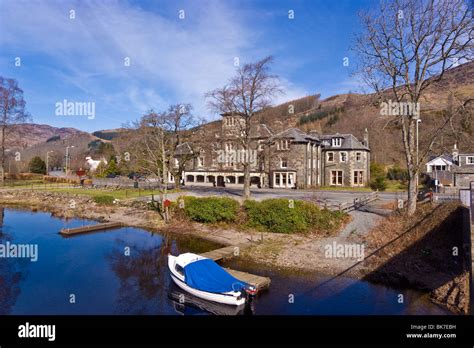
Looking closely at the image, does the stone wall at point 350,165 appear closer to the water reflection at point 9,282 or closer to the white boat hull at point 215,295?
the white boat hull at point 215,295

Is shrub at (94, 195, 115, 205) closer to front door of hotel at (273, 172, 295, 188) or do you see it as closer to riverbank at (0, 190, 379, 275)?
riverbank at (0, 190, 379, 275)

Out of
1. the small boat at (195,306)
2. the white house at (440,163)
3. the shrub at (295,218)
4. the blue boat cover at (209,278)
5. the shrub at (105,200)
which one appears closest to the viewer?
the small boat at (195,306)

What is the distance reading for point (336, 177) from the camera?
53.9 metres

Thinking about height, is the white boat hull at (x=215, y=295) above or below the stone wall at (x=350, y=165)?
below

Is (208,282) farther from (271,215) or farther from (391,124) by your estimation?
(391,124)

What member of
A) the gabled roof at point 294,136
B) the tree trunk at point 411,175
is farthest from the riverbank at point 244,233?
the gabled roof at point 294,136

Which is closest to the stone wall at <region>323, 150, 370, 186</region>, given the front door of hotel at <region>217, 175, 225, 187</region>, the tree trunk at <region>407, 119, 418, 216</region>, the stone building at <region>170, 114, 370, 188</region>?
the stone building at <region>170, 114, 370, 188</region>

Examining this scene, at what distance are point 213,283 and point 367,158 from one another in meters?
45.0

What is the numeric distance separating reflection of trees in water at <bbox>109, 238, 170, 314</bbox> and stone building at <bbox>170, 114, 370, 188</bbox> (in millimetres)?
24985

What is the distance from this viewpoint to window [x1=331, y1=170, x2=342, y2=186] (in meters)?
53.6

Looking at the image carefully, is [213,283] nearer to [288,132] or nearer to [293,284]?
[293,284]

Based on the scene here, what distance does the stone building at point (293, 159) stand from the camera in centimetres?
4919
